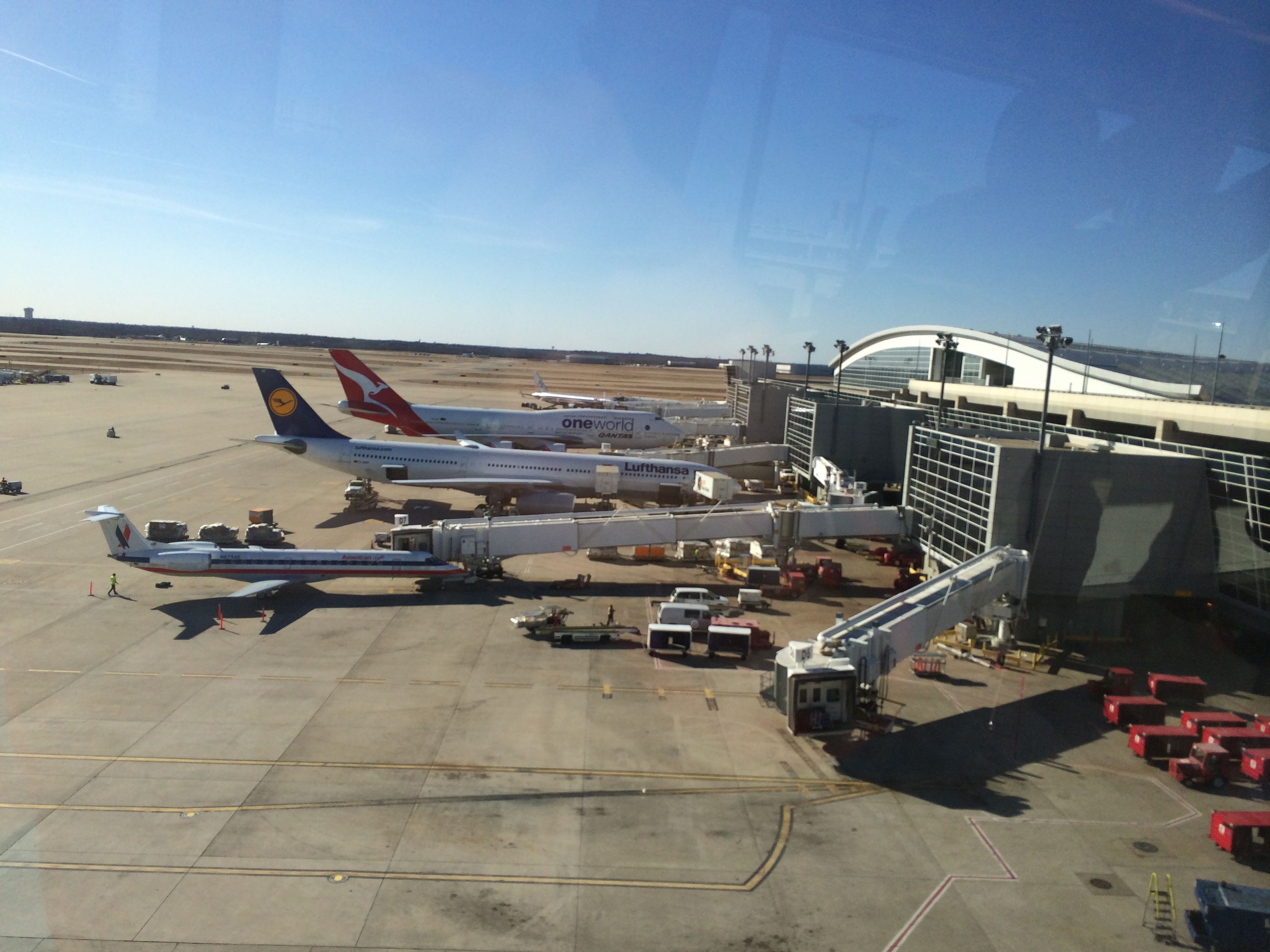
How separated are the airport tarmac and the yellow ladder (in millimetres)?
289

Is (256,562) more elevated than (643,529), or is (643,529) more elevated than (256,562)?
(643,529)

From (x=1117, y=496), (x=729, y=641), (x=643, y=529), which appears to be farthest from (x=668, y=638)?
(x=1117, y=496)

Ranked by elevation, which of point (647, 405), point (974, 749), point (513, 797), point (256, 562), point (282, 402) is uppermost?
point (647, 405)

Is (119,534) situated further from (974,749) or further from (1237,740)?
(1237,740)

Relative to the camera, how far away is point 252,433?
7975 cm

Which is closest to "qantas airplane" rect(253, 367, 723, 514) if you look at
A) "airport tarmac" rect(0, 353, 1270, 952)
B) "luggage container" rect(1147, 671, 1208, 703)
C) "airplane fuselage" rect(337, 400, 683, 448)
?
"airport tarmac" rect(0, 353, 1270, 952)

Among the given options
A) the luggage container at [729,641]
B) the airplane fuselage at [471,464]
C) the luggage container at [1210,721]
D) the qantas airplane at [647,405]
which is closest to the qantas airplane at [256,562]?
the luggage container at [729,641]

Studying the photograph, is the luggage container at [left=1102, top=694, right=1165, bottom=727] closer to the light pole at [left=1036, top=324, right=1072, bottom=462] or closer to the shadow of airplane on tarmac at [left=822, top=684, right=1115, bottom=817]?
the shadow of airplane on tarmac at [left=822, top=684, right=1115, bottom=817]

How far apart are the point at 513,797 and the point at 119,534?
73.1ft

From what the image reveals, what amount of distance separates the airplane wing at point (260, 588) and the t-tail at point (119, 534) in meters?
3.99

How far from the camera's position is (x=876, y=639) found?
22.5 metres

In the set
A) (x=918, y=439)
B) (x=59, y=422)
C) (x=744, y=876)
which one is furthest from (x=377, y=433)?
(x=744, y=876)

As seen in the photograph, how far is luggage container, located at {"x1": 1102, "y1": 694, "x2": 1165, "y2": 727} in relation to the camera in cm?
2311

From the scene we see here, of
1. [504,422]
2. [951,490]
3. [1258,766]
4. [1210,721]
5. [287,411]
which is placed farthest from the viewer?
[504,422]
